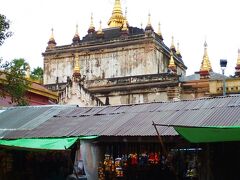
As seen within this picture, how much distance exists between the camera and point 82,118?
14164mm

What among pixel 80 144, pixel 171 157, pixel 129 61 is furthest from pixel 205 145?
pixel 129 61

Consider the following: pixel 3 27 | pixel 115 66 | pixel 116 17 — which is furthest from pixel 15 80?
pixel 116 17

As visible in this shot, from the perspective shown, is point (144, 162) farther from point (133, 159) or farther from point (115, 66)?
point (115, 66)

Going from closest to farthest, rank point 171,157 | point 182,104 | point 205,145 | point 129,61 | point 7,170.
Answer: point 205,145
point 171,157
point 182,104
point 7,170
point 129,61

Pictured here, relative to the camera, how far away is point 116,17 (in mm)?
40656

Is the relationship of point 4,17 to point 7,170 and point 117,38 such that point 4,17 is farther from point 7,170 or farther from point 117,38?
point 117,38

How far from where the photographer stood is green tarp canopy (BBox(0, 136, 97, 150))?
12.0 m

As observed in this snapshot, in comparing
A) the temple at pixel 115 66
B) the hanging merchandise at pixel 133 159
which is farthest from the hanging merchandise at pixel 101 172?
the temple at pixel 115 66

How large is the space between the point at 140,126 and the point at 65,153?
11.0 ft

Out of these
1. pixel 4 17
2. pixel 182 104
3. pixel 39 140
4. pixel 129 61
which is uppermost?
pixel 129 61

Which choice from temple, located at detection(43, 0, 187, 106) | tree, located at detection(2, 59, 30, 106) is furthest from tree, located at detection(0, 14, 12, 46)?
temple, located at detection(43, 0, 187, 106)

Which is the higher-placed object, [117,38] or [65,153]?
[117,38]

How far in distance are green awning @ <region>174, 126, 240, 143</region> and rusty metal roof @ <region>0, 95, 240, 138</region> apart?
3.14ft

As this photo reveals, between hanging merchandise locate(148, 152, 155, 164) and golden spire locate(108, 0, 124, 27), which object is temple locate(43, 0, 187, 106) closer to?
golden spire locate(108, 0, 124, 27)
